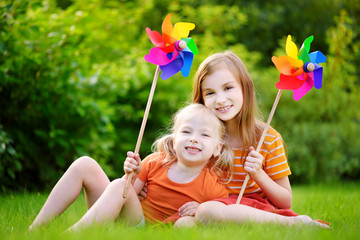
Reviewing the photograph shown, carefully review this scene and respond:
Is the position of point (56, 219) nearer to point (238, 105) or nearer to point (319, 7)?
point (238, 105)

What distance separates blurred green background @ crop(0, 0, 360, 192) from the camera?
392cm

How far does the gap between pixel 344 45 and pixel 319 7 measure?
307 centimetres

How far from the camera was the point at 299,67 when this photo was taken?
8.56 feet

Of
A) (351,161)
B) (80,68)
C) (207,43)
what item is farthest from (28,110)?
(351,161)

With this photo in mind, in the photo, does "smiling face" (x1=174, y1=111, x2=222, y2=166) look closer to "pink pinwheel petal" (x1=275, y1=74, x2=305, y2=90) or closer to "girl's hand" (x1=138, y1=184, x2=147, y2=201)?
"girl's hand" (x1=138, y1=184, x2=147, y2=201)

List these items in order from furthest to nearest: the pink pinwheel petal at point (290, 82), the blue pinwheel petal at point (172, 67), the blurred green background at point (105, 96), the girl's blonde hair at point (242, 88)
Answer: the blurred green background at point (105, 96), the girl's blonde hair at point (242, 88), the pink pinwheel petal at point (290, 82), the blue pinwheel petal at point (172, 67)

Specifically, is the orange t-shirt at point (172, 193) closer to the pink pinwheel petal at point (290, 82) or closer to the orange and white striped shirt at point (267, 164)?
the orange and white striped shirt at point (267, 164)

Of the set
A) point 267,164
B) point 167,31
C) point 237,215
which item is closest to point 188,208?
Answer: point 237,215

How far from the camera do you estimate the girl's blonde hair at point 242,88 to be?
2.81 metres

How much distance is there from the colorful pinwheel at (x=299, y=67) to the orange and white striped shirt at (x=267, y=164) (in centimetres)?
32

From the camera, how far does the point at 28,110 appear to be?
4031 millimetres

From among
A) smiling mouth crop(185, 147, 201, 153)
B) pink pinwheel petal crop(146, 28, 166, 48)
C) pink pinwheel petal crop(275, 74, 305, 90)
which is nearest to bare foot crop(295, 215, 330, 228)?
smiling mouth crop(185, 147, 201, 153)

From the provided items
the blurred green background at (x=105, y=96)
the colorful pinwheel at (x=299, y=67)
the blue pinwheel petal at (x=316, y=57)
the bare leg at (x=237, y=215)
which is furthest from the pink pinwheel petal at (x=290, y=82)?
the blurred green background at (x=105, y=96)

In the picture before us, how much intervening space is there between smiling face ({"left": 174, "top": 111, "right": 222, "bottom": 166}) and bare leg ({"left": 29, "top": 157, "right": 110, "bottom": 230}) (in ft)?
1.53
